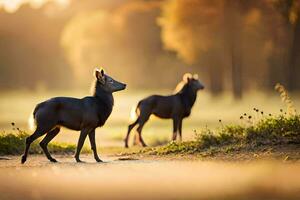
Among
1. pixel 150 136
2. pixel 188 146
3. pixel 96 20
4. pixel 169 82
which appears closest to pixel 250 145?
pixel 188 146

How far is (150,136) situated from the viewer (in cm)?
2462

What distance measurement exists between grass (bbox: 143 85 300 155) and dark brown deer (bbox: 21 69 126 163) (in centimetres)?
204

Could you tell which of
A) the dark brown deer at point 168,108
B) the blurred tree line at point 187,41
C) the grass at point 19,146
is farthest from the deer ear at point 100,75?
the blurred tree line at point 187,41

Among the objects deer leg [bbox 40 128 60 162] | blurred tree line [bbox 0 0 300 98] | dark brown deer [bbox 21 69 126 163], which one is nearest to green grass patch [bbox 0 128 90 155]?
deer leg [bbox 40 128 60 162]

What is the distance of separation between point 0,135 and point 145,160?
480cm

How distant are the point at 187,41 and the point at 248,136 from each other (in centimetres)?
2644

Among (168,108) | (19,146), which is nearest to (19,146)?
(19,146)

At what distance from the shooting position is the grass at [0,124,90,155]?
704 inches

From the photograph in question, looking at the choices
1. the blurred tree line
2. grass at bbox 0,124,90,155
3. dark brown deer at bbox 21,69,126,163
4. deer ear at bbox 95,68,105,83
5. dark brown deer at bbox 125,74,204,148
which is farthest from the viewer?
the blurred tree line

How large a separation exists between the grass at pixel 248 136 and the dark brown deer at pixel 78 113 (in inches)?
80.2

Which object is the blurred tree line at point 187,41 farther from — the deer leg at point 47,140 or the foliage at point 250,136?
the deer leg at point 47,140

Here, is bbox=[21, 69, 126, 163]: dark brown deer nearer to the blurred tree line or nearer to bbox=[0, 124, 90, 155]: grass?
bbox=[0, 124, 90, 155]: grass

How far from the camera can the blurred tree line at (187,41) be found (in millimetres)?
42500

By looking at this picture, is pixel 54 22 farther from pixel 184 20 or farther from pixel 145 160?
pixel 145 160
